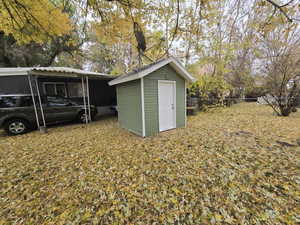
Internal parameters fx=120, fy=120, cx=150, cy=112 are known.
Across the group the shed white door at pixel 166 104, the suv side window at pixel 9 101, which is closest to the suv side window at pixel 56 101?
the suv side window at pixel 9 101

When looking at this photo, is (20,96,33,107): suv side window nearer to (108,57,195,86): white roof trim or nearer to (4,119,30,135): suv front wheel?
(4,119,30,135): suv front wheel

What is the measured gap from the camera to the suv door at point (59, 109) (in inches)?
Answer: 235

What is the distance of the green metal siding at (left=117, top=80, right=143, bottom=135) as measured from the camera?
15.3 feet

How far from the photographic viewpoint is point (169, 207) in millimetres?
1809

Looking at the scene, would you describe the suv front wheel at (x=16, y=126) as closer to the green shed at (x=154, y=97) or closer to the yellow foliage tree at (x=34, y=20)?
the yellow foliage tree at (x=34, y=20)

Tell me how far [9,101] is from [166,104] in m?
6.65

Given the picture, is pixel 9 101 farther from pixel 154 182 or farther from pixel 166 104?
pixel 154 182

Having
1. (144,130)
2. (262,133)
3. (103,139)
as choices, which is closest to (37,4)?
(103,139)

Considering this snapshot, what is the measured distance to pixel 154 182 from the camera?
233cm

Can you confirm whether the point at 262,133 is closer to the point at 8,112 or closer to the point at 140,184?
the point at 140,184

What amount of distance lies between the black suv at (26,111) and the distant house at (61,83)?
100cm

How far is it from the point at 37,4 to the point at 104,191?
701 cm

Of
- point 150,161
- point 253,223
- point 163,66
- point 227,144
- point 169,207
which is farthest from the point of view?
point 163,66

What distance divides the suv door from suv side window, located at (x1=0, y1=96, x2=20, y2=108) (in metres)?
1.03
